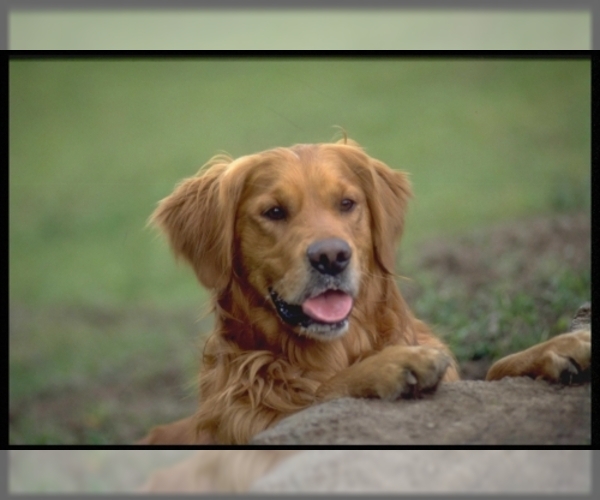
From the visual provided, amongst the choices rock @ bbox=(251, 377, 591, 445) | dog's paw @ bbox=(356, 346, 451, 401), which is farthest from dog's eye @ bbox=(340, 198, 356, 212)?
rock @ bbox=(251, 377, 591, 445)

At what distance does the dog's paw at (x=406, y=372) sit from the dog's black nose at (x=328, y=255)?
1.34ft

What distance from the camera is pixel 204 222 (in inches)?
165

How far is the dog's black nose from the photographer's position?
12.5ft

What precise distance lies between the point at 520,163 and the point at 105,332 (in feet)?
13.3

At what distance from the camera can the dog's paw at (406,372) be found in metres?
3.76

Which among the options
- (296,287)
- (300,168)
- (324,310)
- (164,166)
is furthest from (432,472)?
(164,166)

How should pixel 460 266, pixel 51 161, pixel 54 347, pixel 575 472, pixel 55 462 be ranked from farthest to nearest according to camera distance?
pixel 54 347 < pixel 460 266 < pixel 51 161 < pixel 55 462 < pixel 575 472

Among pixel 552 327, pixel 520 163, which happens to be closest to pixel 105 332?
pixel 520 163

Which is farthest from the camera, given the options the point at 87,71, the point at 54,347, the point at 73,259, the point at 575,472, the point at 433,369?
the point at 73,259

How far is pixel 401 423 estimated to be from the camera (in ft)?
12.5

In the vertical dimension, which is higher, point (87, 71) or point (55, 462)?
point (87, 71)

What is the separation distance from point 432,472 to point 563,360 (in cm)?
75

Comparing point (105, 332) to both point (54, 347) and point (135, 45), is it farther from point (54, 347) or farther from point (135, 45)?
point (135, 45)

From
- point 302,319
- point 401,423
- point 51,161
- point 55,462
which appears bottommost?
point 55,462
